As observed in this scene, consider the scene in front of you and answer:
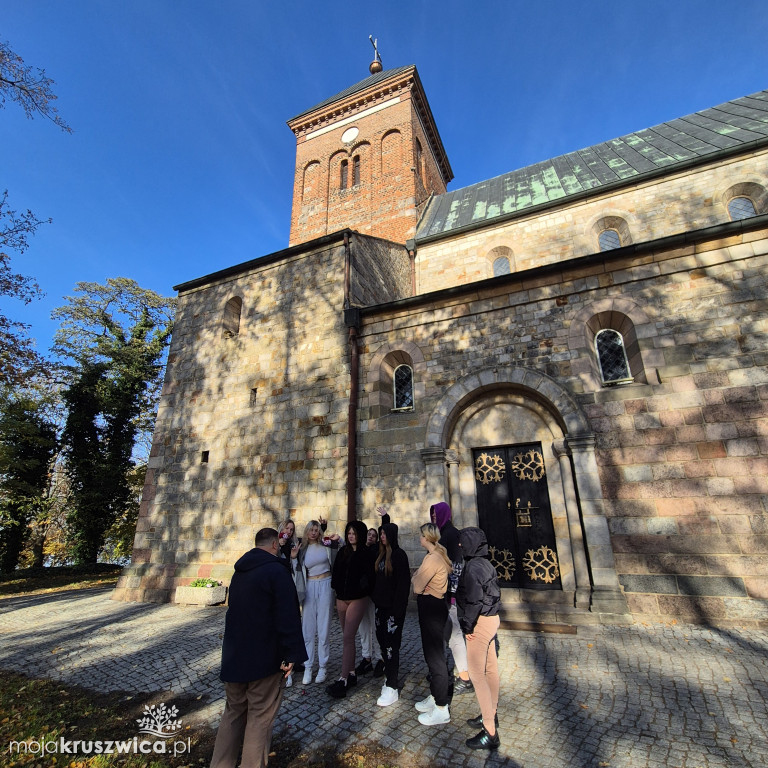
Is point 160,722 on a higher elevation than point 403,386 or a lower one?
lower

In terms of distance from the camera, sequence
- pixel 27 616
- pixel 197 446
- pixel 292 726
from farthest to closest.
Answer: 1. pixel 197 446
2. pixel 27 616
3. pixel 292 726

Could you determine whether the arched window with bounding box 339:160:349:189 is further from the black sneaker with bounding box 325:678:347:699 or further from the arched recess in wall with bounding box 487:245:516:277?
the black sneaker with bounding box 325:678:347:699

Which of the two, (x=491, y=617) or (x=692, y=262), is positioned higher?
(x=692, y=262)

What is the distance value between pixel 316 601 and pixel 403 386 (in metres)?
5.40

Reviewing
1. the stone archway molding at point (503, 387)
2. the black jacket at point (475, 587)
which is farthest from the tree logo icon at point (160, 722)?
the stone archway molding at point (503, 387)

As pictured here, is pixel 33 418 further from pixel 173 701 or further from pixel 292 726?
pixel 292 726

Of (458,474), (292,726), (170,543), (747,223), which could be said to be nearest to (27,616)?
(170,543)

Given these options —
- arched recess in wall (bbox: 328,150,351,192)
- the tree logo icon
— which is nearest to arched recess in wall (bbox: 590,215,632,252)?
arched recess in wall (bbox: 328,150,351,192)

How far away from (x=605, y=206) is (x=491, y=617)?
12443 millimetres

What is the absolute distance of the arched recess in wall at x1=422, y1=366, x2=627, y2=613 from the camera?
6.75m

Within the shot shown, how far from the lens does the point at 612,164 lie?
13.6 metres

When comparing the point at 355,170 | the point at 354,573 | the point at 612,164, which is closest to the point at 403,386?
the point at 354,573

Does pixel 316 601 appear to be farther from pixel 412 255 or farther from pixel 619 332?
pixel 412 255

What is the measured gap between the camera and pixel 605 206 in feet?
39.2
